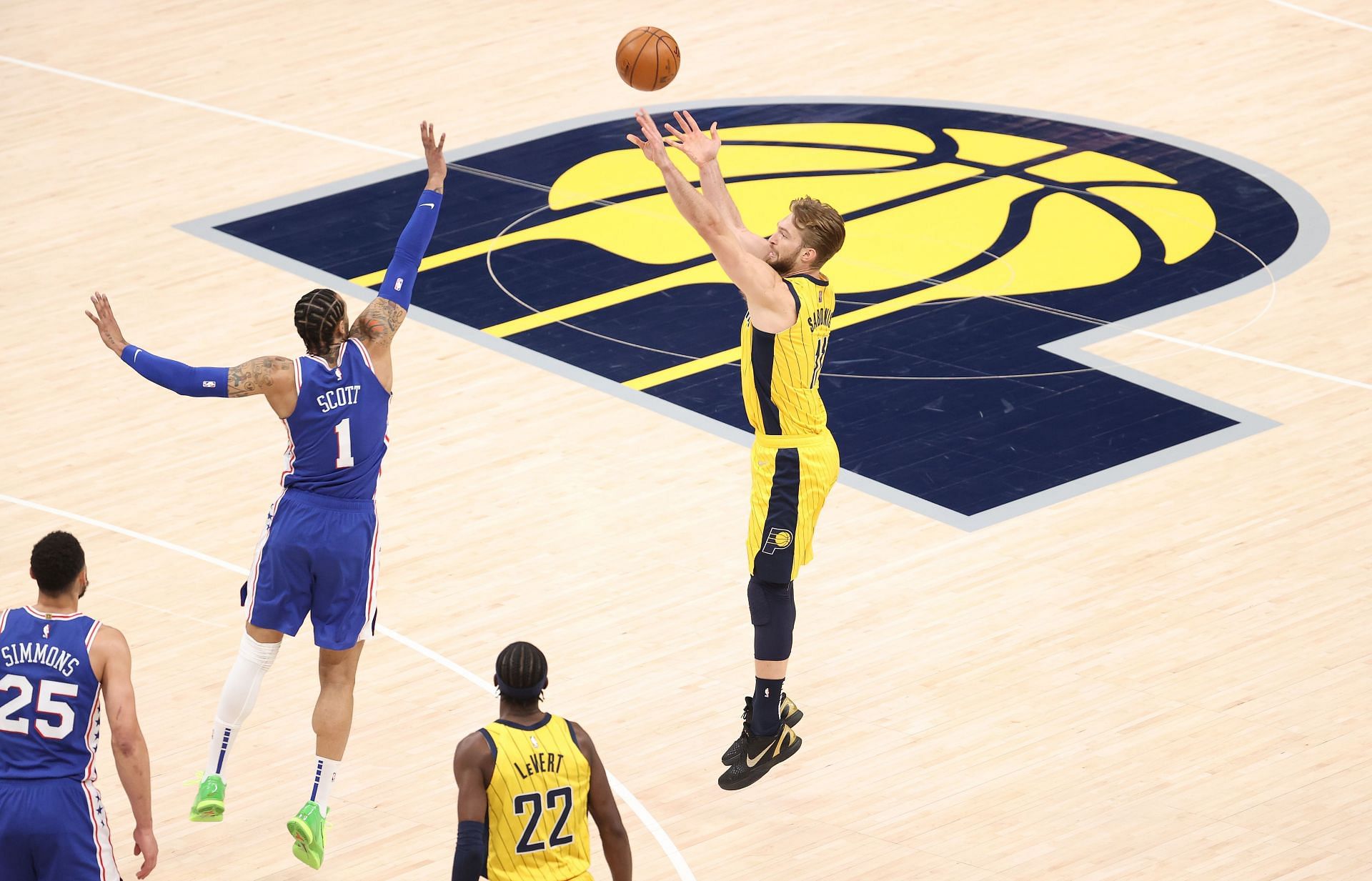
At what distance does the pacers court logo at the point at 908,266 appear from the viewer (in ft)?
42.0

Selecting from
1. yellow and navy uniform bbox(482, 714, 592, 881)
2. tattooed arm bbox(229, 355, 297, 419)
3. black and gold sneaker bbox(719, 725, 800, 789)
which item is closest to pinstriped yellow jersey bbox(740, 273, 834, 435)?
black and gold sneaker bbox(719, 725, 800, 789)

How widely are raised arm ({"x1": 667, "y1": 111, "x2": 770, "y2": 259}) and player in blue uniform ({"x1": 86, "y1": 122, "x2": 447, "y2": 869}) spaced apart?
1.07m

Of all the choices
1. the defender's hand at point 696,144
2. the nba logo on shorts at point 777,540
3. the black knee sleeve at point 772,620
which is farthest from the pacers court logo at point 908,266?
the defender's hand at point 696,144

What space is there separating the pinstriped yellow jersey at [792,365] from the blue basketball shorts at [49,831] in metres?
3.25

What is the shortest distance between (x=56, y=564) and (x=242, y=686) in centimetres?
179

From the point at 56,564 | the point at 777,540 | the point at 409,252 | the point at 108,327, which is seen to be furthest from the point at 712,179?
the point at 56,564

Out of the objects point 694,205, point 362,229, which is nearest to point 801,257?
point 694,205

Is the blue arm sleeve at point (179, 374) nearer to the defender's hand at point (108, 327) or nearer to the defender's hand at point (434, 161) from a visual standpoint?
the defender's hand at point (108, 327)

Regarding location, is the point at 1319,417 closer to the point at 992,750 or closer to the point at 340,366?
the point at 992,750

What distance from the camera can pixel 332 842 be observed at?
8.80 m

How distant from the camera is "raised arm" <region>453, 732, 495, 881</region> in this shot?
20.2 ft

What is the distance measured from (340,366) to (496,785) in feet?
8.29

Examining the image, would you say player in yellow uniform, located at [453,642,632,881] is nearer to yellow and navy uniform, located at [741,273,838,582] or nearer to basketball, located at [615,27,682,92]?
yellow and navy uniform, located at [741,273,838,582]

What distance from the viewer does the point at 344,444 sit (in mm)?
8281
